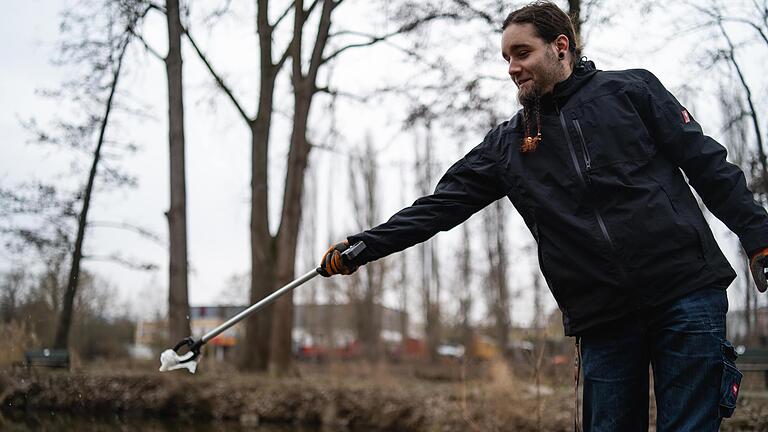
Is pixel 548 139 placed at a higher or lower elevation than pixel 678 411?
higher

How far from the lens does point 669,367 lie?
2.28 m

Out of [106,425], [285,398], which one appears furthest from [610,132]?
[285,398]

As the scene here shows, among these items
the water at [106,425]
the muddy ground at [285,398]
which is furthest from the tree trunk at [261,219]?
the water at [106,425]

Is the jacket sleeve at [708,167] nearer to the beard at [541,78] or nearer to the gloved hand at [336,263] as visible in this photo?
the beard at [541,78]

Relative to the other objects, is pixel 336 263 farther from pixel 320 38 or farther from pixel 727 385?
pixel 320 38

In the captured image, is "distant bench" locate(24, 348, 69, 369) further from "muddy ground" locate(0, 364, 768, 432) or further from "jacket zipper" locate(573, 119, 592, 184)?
"jacket zipper" locate(573, 119, 592, 184)

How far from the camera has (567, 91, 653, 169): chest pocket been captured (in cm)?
235

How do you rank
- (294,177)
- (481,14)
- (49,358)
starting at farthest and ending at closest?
(294,177) → (49,358) → (481,14)

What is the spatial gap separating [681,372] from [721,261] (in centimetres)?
35

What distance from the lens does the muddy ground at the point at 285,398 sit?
873 cm

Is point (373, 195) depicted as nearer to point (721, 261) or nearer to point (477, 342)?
point (477, 342)

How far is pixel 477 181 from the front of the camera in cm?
272

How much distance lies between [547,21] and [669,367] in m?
1.13

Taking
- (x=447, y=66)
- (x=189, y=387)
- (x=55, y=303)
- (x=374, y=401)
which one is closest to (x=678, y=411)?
(x=447, y=66)
